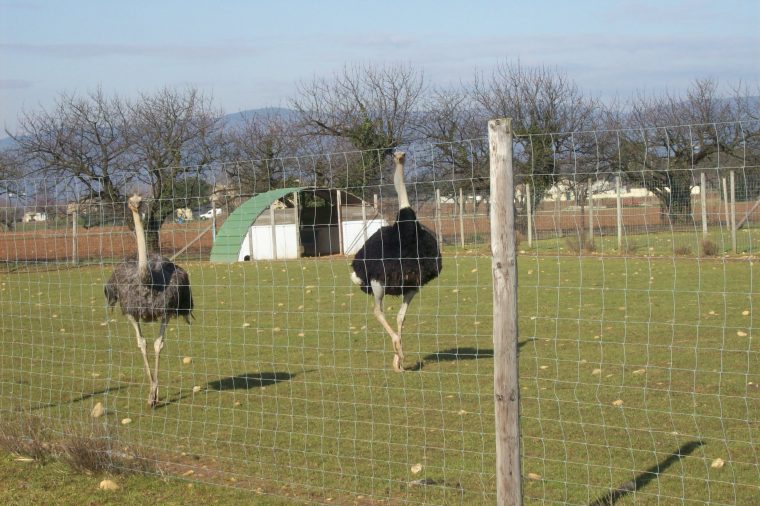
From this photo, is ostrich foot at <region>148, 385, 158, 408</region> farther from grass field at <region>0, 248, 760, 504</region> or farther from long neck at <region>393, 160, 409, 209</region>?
long neck at <region>393, 160, 409, 209</region>

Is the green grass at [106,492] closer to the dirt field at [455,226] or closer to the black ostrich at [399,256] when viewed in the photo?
the dirt field at [455,226]

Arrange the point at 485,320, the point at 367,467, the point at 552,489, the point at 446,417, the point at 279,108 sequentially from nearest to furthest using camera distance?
1. the point at 552,489
2. the point at 367,467
3. the point at 446,417
4. the point at 485,320
5. the point at 279,108

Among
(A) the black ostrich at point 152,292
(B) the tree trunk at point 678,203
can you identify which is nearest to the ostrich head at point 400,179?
(A) the black ostrich at point 152,292

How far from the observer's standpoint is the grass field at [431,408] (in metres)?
6.24

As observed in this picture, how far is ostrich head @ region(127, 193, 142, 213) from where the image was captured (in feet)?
28.3

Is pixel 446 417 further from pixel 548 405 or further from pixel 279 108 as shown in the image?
pixel 279 108

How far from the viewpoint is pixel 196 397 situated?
9.48 meters

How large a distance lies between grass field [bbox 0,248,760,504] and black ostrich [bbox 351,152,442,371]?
0.53 m

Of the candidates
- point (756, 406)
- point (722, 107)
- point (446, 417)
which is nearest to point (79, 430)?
point (446, 417)

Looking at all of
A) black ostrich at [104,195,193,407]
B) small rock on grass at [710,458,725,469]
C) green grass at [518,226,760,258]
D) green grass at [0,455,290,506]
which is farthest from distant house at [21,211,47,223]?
small rock on grass at [710,458,725,469]

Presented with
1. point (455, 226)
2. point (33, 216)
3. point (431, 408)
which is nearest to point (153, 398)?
point (33, 216)

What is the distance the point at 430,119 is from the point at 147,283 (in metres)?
38.1

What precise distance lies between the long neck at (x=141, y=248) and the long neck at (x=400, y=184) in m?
2.57

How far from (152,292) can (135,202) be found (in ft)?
3.26
